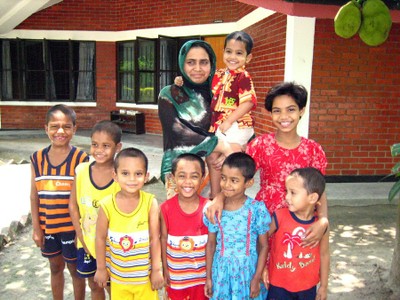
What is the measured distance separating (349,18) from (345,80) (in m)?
3.52

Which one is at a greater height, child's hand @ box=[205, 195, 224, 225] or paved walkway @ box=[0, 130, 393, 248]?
child's hand @ box=[205, 195, 224, 225]

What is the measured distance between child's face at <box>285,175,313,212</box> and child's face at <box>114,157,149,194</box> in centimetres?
80

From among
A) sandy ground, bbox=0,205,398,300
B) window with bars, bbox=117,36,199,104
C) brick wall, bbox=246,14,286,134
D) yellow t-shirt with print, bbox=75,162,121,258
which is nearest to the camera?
yellow t-shirt with print, bbox=75,162,121,258

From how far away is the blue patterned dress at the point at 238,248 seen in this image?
7.13 ft

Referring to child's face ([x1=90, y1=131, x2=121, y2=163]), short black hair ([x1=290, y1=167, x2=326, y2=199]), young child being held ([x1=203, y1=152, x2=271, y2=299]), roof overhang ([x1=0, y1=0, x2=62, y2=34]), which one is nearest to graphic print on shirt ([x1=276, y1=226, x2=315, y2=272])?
young child being held ([x1=203, y1=152, x2=271, y2=299])

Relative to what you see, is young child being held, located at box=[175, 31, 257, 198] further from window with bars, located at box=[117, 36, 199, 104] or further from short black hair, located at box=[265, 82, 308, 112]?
window with bars, located at box=[117, 36, 199, 104]

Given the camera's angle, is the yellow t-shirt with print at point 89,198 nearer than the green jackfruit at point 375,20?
Yes

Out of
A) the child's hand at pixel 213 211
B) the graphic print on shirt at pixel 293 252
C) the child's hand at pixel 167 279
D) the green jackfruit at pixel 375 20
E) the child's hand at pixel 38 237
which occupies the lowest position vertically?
the child's hand at pixel 167 279

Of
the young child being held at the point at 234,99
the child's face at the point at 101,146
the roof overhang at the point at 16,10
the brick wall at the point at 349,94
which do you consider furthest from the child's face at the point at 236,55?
the roof overhang at the point at 16,10

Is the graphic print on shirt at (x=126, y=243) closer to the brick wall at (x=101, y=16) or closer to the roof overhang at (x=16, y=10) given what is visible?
the brick wall at (x=101, y=16)

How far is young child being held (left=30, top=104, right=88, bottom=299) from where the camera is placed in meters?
2.52

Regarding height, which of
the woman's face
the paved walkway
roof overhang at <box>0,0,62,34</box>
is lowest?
the paved walkway

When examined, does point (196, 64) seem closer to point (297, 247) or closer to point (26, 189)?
point (297, 247)

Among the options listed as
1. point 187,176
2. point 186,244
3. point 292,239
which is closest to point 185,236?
point 186,244
